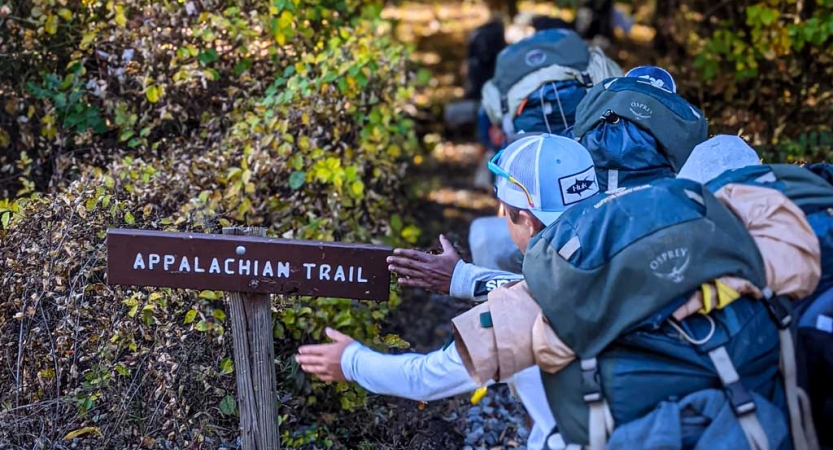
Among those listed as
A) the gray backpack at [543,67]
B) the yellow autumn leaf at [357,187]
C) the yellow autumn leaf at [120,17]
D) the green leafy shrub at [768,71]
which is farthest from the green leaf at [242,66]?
the green leafy shrub at [768,71]

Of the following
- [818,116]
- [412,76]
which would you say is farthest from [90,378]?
[818,116]

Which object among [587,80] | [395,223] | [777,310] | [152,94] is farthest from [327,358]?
[587,80]

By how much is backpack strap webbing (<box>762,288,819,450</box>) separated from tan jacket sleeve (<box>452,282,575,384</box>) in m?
0.57

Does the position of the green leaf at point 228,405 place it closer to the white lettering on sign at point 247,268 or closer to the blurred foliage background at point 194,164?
the blurred foliage background at point 194,164

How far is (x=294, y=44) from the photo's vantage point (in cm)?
517

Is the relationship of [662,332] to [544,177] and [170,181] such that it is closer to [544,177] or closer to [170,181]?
[544,177]

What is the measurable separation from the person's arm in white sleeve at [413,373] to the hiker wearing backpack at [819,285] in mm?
922

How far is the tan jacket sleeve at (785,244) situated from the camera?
250cm

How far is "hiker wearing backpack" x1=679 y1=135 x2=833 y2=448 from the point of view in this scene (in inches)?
101

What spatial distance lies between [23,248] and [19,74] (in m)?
1.71

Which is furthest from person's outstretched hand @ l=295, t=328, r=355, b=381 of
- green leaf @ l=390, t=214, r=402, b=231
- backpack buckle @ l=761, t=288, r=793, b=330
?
green leaf @ l=390, t=214, r=402, b=231

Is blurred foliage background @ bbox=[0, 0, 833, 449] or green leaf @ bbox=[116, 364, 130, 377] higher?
blurred foliage background @ bbox=[0, 0, 833, 449]

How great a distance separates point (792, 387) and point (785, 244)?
383 mm

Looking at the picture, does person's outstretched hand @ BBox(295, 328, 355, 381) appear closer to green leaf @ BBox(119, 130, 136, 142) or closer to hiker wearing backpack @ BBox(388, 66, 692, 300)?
hiker wearing backpack @ BBox(388, 66, 692, 300)
